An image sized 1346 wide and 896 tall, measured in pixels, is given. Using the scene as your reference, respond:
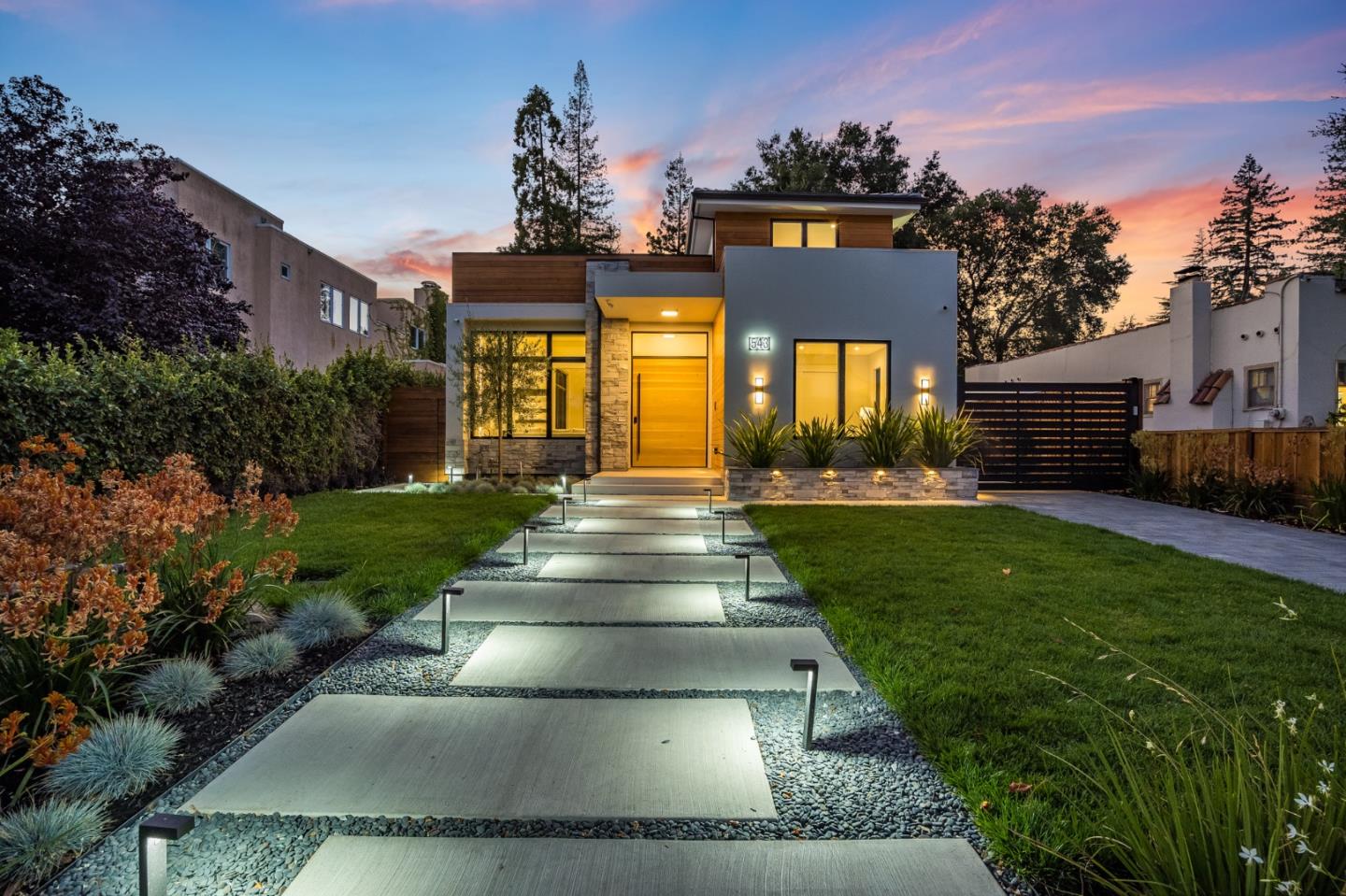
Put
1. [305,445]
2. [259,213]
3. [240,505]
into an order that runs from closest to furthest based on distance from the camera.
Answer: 1. [240,505]
2. [305,445]
3. [259,213]

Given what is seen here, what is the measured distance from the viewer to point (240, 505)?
3580mm

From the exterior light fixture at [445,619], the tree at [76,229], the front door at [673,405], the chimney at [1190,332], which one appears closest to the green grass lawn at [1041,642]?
the exterior light fixture at [445,619]

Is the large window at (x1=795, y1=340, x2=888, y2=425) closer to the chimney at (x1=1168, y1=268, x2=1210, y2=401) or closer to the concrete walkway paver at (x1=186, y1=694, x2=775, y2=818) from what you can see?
the concrete walkway paver at (x1=186, y1=694, x2=775, y2=818)

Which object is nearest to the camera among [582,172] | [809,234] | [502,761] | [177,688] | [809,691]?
[502,761]

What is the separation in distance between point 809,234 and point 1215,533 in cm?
810

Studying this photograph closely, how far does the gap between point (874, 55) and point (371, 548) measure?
11.9 metres

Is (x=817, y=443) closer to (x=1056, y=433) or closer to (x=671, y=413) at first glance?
(x=671, y=413)

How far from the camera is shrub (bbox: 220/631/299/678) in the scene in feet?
9.70

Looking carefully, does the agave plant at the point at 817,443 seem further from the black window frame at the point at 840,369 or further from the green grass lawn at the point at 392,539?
the green grass lawn at the point at 392,539

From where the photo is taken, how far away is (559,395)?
13.8m

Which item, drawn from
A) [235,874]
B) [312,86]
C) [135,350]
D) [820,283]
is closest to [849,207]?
[820,283]

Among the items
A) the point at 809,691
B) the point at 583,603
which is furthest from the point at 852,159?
the point at 809,691

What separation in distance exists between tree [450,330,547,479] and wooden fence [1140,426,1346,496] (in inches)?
420

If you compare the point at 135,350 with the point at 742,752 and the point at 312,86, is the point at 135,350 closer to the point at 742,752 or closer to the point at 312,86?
the point at 312,86
